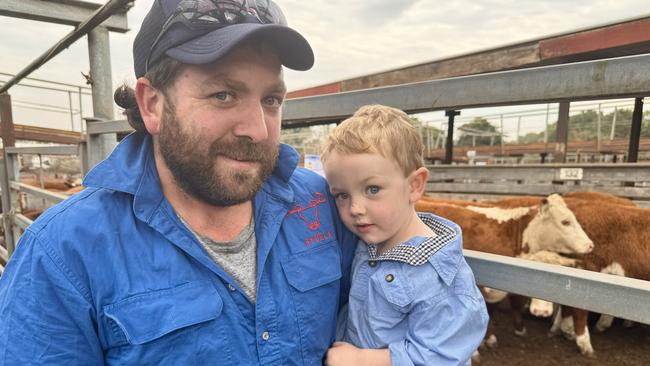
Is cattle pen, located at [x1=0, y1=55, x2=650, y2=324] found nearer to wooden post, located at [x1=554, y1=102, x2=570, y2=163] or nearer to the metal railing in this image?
the metal railing

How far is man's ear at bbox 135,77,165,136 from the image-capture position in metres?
1.15

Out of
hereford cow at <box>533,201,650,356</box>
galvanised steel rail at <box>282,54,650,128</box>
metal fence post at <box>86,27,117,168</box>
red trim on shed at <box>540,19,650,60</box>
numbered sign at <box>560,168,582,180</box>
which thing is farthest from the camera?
numbered sign at <box>560,168,582,180</box>

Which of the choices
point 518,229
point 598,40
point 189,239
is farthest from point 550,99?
point 598,40

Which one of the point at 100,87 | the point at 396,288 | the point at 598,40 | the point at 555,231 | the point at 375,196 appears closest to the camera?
the point at 396,288

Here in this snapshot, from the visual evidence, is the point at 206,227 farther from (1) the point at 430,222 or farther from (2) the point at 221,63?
(1) the point at 430,222

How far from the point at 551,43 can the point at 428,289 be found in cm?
566

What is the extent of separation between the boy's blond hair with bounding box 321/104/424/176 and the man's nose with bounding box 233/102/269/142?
0.29m

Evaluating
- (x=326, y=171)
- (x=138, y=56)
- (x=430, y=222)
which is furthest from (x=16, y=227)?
(x=430, y=222)

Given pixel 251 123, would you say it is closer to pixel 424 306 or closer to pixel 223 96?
pixel 223 96

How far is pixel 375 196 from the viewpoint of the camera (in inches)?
49.6

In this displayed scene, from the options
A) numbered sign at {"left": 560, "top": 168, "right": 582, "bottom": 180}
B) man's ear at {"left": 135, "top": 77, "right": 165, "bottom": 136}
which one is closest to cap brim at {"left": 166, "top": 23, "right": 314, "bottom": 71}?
man's ear at {"left": 135, "top": 77, "right": 165, "bottom": 136}

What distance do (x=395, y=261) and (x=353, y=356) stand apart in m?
0.32

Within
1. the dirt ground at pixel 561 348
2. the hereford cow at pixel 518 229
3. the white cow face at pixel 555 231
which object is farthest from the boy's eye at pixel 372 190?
the white cow face at pixel 555 231

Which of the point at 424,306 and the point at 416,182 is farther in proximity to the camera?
the point at 416,182
